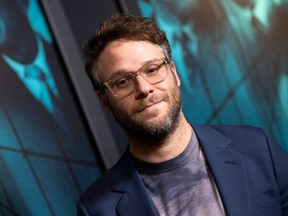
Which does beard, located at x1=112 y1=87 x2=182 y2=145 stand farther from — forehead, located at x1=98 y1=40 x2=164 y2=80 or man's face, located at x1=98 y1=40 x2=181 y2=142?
forehead, located at x1=98 y1=40 x2=164 y2=80

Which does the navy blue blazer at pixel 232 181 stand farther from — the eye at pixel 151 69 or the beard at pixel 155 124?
the eye at pixel 151 69

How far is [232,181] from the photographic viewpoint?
3.37 feet

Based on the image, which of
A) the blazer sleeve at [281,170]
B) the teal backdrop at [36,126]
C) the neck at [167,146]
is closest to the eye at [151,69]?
the neck at [167,146]

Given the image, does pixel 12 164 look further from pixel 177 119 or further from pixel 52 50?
pixel 177 119

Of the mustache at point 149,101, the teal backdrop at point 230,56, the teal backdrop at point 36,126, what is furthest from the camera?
the teal backdrop at point 230,56

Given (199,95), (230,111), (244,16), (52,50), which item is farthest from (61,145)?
(244,16)

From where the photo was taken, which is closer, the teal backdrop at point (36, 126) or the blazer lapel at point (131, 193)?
the blazer lapel at point (131, 193)

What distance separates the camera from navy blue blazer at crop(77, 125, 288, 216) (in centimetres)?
102

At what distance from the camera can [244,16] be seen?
1.72m

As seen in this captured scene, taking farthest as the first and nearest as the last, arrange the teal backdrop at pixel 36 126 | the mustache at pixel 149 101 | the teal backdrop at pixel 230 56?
1. the teal backdrop at pixel 230 56
2. the teal backdrop at pixel 36 126
3. the mustache at pixel 149 101

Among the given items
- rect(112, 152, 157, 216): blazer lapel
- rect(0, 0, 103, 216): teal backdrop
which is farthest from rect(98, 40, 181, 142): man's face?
rect(0, 0, 103, 216): teal backdrop

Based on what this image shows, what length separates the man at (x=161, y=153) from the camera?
100 cm

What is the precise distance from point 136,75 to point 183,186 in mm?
309

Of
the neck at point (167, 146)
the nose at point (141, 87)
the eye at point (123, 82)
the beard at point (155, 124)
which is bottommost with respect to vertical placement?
the neck at point (167, 146)
